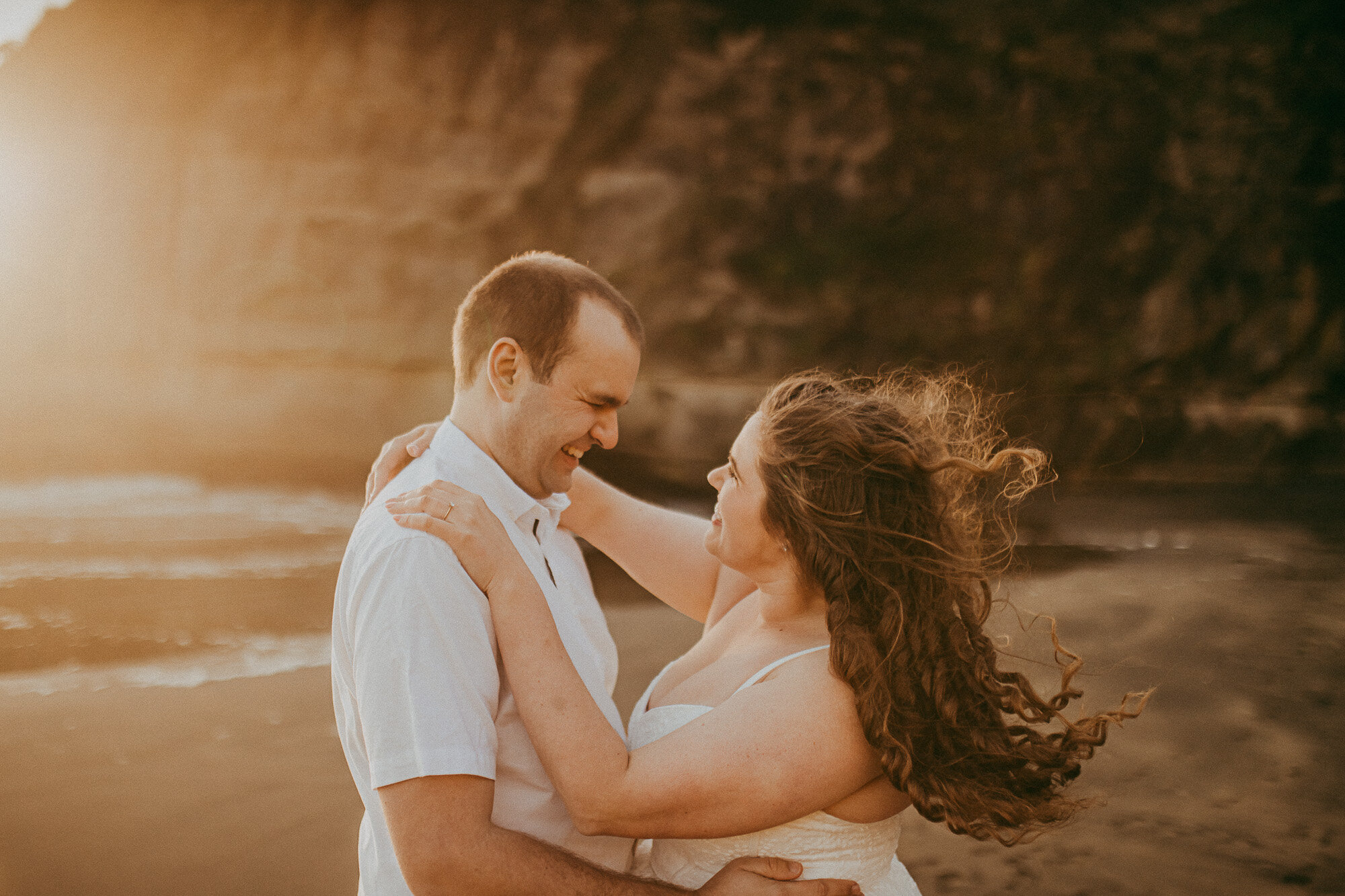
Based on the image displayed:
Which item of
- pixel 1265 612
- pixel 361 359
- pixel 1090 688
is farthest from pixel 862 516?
pixel 361 359

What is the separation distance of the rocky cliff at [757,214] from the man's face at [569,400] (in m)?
10.7

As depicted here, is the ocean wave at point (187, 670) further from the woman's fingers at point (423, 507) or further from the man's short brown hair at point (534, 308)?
the woman's fingers at point (423, 507)

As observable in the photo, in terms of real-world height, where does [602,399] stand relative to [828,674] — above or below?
above

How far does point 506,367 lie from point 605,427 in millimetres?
276

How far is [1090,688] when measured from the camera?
6371mm

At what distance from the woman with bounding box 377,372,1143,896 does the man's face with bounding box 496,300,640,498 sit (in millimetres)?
262

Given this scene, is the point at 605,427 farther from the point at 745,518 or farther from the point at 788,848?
the point at 788,848

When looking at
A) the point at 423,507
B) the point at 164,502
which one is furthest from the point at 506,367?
the point at 164,502

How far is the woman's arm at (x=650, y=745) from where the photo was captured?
1659 mm

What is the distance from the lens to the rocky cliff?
12.9 m

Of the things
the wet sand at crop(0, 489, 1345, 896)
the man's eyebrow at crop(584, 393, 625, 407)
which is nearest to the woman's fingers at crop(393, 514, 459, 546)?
the man's eyebrow at crop(584, 393, 625, 407)

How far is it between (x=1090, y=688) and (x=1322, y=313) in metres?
9.96

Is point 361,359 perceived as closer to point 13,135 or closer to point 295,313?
point 295,313

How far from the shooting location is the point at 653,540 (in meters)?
2.71
